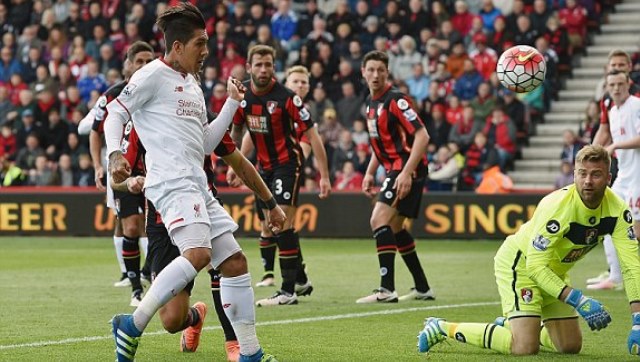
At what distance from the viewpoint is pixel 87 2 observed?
29266mm

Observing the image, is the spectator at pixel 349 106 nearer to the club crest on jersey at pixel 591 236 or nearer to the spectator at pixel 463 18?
the spectator at pixel 463 18

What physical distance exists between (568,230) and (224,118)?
2.26 m

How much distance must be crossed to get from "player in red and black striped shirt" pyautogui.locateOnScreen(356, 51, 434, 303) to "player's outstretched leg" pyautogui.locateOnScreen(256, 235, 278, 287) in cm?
145

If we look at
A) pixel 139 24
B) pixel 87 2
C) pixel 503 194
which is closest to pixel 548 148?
pixel 503 194

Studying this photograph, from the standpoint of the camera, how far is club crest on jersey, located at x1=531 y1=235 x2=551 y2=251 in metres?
7.90

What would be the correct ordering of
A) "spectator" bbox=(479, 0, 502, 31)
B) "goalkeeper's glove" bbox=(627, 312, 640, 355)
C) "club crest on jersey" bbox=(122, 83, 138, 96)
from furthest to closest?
"spectator" bbox=(479, 0, 502, 31)
"goalkeeper's glove" bbox=(627, 312, 640, 355)
"club crest on jersey" bbox=(122, 83, 138, 96)

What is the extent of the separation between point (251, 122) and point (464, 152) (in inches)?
417

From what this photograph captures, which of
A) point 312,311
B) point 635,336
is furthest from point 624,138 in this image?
point 635,336

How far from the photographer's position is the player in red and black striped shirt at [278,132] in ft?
40.5

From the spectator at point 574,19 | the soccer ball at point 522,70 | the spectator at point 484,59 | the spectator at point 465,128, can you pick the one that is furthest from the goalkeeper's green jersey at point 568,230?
the spectator at point 574,19

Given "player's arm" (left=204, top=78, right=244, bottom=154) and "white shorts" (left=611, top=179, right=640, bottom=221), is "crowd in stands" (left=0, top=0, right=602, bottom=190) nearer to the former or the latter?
"white shorts" (left=611, top=179, right=640, bottom=221)

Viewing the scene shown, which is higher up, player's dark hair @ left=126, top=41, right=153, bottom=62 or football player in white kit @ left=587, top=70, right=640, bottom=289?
player's dark hair @ left=126, top=41, right=153, bottom=62

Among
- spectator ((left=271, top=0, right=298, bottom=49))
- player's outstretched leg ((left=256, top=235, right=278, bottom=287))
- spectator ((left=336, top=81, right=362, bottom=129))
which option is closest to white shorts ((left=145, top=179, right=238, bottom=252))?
player's outstretched leg ((left=256, top=235, right=278, bottom=287))

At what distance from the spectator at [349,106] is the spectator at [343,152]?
81cm
